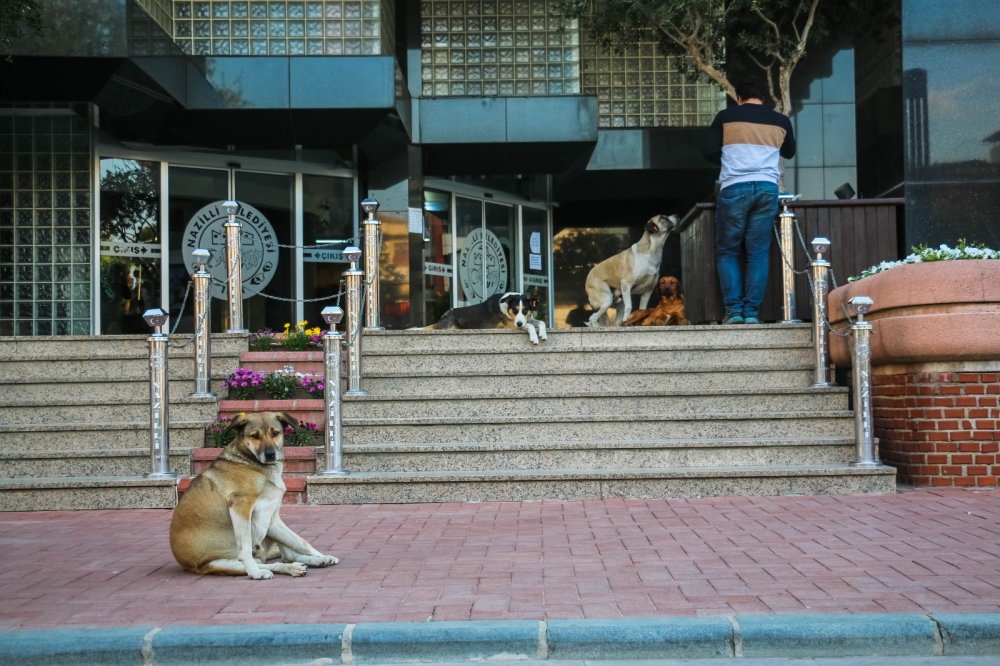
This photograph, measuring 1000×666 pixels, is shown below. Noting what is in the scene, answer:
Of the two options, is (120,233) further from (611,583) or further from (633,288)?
(611,583)

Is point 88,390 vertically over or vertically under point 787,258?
under

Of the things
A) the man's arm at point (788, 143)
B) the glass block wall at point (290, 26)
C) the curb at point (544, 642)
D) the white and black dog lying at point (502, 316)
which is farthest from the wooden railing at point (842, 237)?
the curb at point (544, 642)

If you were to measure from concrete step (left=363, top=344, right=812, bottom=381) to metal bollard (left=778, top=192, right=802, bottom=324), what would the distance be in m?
0.70

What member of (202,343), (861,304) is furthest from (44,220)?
(861,304)

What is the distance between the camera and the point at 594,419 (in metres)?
8.65

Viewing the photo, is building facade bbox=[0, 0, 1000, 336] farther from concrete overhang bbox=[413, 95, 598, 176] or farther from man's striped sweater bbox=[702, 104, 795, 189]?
man's striped sweater bbox=[702, 104, 795, 189]

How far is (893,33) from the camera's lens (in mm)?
15438

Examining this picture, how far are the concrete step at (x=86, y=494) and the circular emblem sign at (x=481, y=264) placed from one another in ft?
33.8

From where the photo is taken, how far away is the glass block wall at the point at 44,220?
1466cm

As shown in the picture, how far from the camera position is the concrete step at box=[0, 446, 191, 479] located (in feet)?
27.1

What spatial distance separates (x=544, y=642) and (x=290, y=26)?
472 inches

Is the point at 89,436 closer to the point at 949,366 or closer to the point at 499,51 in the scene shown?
the point at 949,366

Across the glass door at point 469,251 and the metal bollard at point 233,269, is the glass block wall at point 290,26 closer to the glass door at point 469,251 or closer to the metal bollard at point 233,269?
the glass door at point 469,251

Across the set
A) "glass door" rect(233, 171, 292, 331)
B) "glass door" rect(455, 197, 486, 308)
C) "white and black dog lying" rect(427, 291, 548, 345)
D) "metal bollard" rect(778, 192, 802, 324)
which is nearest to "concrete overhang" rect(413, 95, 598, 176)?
"glass door" rect(455, 197, 486, 308)
